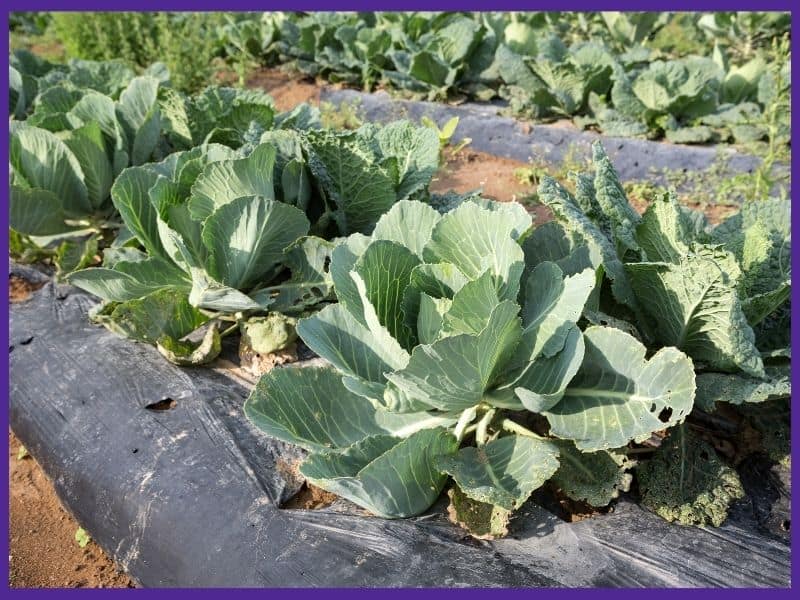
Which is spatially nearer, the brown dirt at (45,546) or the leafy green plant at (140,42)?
the brown dirt at (45,546)

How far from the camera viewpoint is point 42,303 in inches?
127

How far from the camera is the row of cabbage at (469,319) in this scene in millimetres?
1899

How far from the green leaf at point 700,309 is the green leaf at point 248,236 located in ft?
4.12

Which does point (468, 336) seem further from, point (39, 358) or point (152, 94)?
point (152, 94)

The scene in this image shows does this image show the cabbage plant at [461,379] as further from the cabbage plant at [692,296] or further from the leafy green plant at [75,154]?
the leafy green plant at [75,154]

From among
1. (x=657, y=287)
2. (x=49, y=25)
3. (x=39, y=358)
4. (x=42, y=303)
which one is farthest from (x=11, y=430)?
(x=49, y=25)

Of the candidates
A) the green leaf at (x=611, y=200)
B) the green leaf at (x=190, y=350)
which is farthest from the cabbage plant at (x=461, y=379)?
the green leaf at (x=190, y=350)

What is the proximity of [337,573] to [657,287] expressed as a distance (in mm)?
1268

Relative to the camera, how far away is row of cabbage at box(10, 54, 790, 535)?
190 cm

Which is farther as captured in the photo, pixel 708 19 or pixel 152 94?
pixel 708 19

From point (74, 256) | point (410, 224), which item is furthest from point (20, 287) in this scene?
point (410, 224)

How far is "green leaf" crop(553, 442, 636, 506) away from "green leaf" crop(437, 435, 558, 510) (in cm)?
14

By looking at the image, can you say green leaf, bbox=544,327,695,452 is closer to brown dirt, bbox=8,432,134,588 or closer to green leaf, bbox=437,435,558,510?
green leaf, bbox=437,435,558,510

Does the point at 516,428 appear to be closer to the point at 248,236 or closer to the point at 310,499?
the point at 310,499
